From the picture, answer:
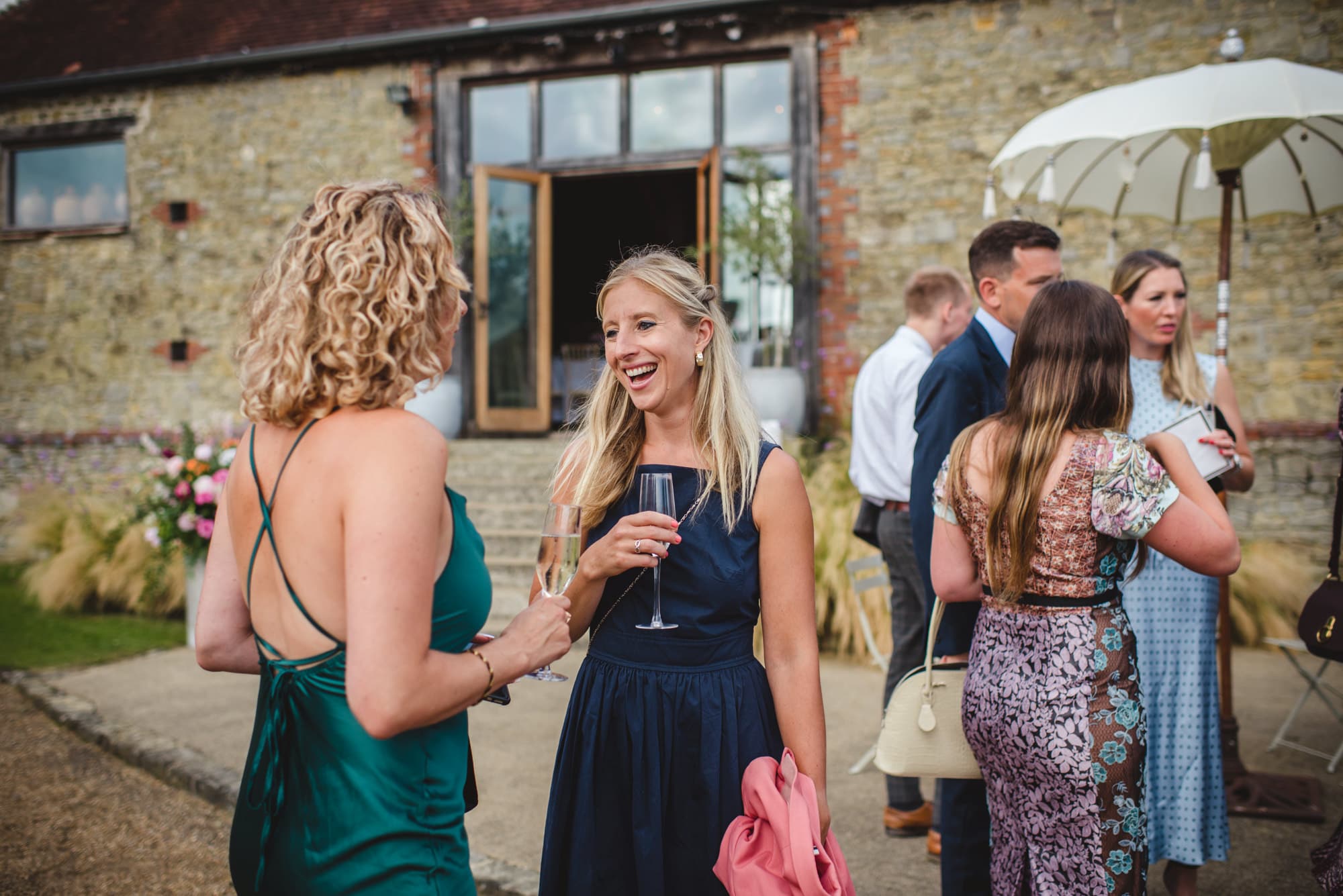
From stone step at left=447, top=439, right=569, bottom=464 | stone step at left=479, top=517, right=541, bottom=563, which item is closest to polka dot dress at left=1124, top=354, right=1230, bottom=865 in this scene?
stone step at left=479, top=517, right=541, bottom=563

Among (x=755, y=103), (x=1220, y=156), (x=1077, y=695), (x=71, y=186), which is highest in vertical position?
(x=755, y=103)

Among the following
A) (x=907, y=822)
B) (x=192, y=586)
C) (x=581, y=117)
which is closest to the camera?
(x=907, y=822)

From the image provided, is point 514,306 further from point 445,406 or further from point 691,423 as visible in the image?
point 691,423

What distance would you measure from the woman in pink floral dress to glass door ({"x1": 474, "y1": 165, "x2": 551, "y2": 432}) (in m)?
7.63

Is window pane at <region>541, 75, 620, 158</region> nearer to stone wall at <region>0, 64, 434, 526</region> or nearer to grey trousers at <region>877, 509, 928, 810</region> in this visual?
stone wall at <region>0, 64, 434, 526</region>

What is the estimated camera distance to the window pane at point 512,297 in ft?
30.9

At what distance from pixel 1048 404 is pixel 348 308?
1.56m

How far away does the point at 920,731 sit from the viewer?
7.91ft

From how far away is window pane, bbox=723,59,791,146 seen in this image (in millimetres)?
8867

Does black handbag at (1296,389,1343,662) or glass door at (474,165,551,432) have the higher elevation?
glass door at (474,165,551,432)

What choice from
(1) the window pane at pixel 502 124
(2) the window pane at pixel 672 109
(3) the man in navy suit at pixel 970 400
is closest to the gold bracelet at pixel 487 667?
(3) the man in navy suit at pixel 970 400

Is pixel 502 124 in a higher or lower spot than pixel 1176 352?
higher

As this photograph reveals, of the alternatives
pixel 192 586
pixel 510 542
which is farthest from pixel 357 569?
pixel 510 542

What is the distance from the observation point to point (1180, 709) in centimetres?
301
